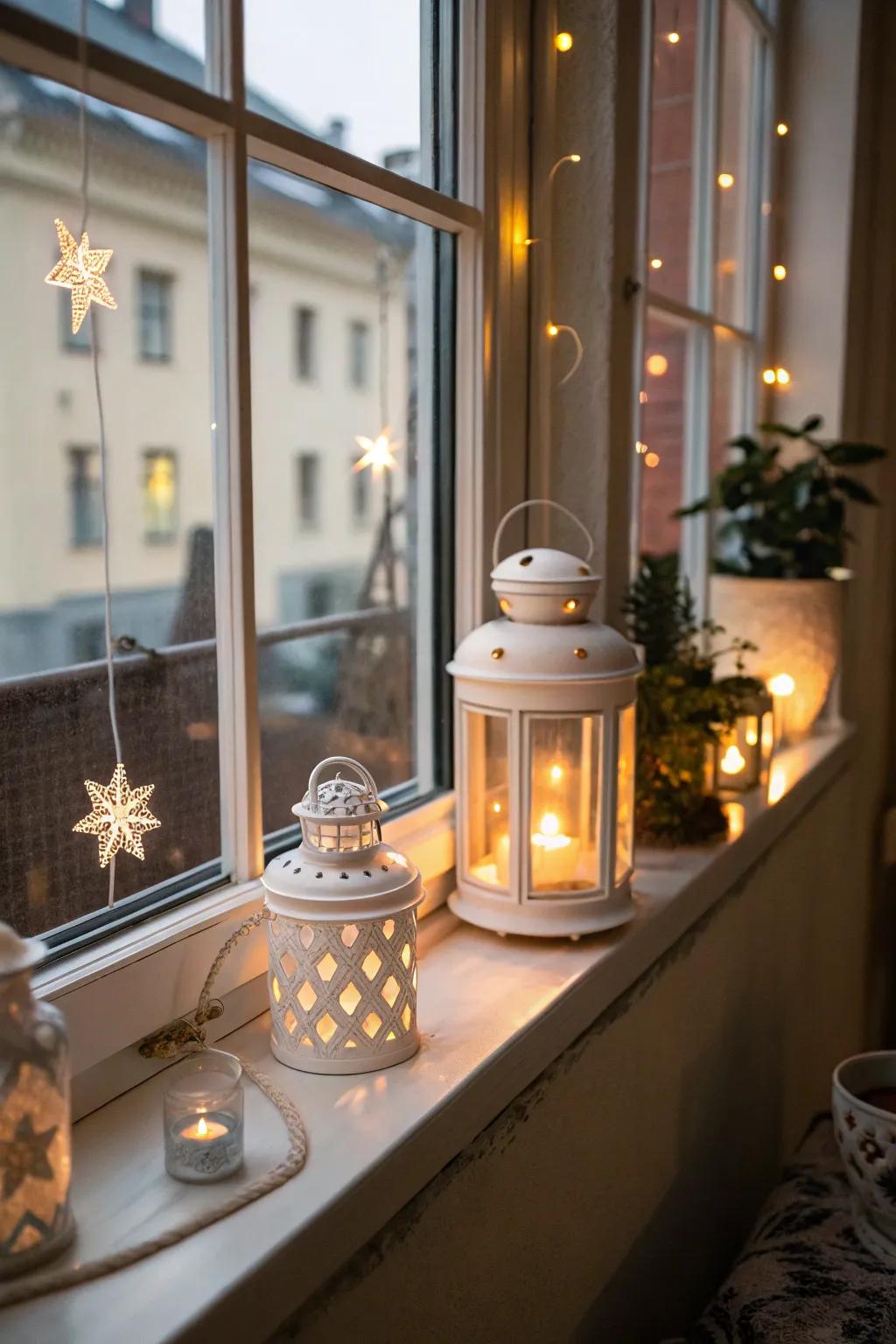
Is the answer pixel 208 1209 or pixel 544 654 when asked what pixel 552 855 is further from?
pixel 208 1209

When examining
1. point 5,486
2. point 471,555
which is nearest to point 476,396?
point 471,555

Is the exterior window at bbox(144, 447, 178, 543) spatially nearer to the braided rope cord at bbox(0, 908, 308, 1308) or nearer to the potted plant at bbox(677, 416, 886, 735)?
the braided rope cord at bbox(0, 908, 308, 1308)

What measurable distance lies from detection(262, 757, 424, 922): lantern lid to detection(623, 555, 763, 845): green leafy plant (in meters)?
0.60


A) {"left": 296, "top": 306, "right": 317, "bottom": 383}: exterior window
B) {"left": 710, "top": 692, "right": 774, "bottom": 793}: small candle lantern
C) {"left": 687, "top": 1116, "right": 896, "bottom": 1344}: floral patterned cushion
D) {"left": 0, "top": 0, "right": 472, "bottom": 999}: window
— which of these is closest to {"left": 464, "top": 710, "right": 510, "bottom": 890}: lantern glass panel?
{"left": 0, "top": 0, "right": 472, "bottom": 999}: window

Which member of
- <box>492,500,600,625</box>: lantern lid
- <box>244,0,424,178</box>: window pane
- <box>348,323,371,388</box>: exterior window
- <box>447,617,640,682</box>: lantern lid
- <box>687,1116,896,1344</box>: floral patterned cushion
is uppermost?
<box>244,0,424,178</box>: window pane

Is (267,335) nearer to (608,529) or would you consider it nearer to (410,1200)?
(608,529)

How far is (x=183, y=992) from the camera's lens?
917 mm

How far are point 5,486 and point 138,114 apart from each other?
1.21 ft

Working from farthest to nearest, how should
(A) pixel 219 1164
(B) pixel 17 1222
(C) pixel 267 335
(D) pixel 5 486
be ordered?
(C) pixel 267 335 → (D) pixel 5 486 → (A) pixel 219 1164 → (B) pixel 17 1222

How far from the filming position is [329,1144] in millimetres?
821

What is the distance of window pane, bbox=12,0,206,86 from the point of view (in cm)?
80

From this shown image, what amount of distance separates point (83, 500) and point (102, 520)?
0.28m

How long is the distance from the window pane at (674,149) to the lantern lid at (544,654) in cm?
77

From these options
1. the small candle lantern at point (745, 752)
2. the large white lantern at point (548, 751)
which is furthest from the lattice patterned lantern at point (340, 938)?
the small candle lantern at point (745, 752)
